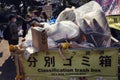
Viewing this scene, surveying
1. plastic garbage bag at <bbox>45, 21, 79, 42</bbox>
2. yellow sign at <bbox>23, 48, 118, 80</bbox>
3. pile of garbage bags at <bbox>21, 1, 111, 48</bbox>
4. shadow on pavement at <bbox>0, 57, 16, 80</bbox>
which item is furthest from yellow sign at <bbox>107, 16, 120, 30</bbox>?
shadow on pavement at <bbox>0, 57, 16, 80</bbox>

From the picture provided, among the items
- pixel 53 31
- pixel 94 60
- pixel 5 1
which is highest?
pixel 53 31

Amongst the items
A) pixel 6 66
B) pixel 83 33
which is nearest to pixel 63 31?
pixel 83 33

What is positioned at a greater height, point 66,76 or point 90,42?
point 90,42

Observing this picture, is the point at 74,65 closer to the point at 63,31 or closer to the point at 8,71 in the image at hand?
the point at 63,31

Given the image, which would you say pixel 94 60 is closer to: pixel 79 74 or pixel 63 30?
pixel 79 74

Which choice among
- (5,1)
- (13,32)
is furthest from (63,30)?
(5,1)

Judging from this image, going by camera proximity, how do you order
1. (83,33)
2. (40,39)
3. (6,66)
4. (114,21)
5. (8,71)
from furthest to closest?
(6,66), (8,71), (114,21), (83,33), (40,39)

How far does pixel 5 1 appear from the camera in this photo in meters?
20.8

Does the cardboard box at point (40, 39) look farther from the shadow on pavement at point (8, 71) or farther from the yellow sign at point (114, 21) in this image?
the shadow on pavement at point (8, 71)

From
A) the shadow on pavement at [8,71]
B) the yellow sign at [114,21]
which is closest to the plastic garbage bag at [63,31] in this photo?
the yellow sign at [114,21]

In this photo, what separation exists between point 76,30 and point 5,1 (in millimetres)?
16726

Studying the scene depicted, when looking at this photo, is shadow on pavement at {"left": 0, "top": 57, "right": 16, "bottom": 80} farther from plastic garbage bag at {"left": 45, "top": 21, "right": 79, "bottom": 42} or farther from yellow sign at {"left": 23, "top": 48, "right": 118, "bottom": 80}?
yellow sign at {"left": 23, "top": 48, "right": 118, "bottom": 80}

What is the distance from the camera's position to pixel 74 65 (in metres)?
4.29

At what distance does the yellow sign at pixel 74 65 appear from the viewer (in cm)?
423
